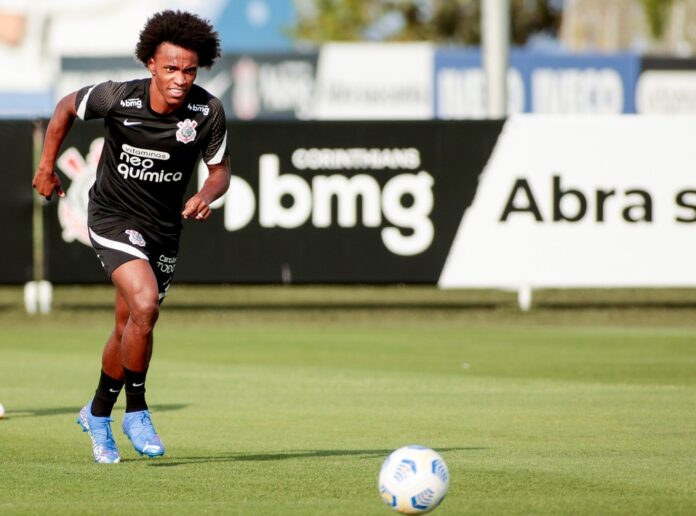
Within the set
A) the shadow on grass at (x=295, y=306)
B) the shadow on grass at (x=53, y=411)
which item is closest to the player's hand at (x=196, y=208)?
the shadow on grass at (x=53, y=411)

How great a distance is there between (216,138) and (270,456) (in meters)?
1.84

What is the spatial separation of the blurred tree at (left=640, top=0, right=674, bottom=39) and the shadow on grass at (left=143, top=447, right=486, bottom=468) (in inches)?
1597

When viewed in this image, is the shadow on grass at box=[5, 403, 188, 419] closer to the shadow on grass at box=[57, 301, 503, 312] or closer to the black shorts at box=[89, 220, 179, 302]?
the black shorts at box=[89, 220, 179, 302]

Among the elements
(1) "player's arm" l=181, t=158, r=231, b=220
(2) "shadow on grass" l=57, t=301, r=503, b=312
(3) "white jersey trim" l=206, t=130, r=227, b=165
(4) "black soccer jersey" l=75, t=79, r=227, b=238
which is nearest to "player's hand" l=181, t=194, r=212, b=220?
(1) "player's arm" l=181, t=158, r=231, b=220

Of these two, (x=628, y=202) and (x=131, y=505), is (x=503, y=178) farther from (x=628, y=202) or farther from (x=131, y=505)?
(x=131, y=505)

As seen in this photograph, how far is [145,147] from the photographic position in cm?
900

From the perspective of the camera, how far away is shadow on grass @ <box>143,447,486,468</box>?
9.15 metres

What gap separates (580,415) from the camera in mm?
11492

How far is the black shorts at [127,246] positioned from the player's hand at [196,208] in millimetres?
408

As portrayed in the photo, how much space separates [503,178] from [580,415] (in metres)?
8.67

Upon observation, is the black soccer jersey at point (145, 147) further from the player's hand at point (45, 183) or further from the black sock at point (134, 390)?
the black sock at point (134, 390)

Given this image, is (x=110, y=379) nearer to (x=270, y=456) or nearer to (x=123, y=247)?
(x=123, y=247)

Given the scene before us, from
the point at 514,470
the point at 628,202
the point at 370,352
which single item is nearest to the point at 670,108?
the point at 628,202

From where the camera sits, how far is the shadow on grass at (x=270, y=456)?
915 cm
